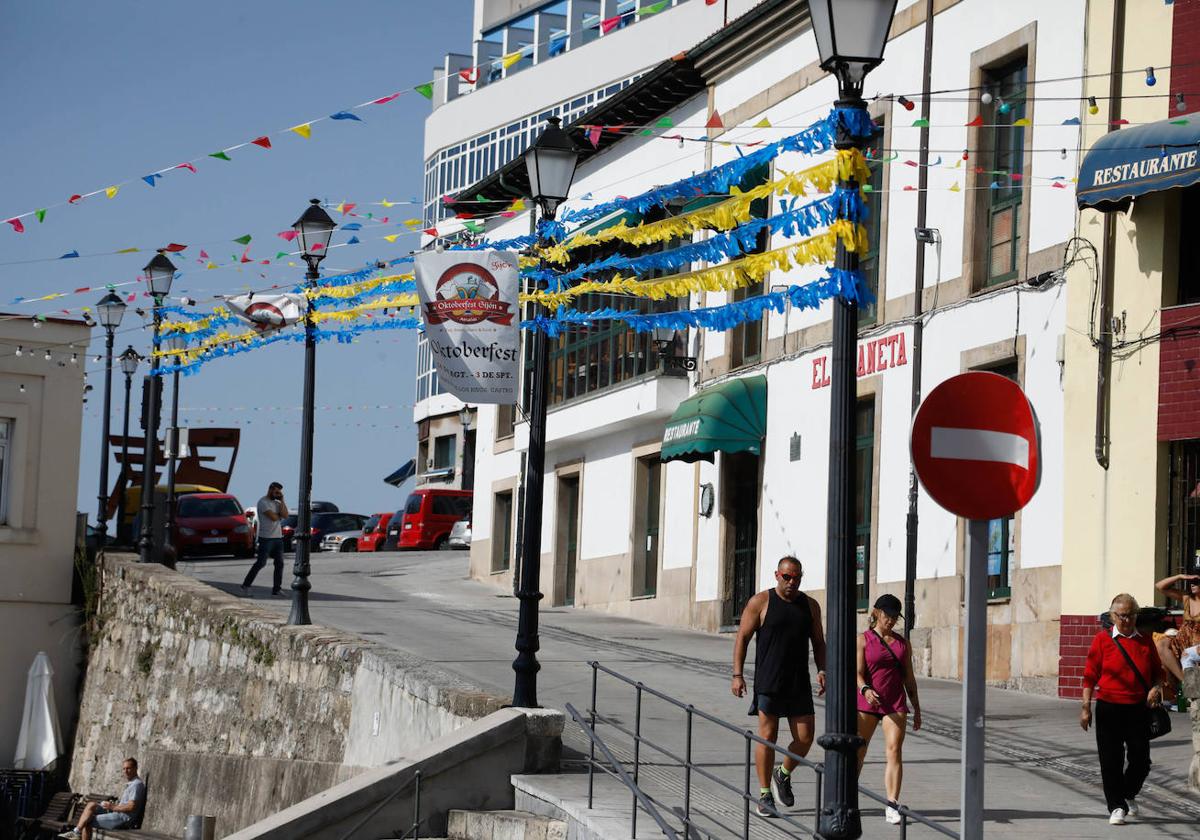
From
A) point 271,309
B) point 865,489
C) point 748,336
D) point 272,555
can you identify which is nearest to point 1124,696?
point 865,489

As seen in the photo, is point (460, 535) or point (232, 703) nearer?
point (232, 703)

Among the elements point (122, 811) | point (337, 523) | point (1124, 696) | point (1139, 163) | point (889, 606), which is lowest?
point (122, 811)

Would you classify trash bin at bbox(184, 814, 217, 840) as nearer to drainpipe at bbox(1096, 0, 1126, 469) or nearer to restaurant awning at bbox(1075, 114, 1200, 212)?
drainpipe at bbox(1096, 0, 1126, 469)

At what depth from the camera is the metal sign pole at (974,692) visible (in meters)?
6.57

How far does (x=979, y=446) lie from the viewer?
23.4 feet

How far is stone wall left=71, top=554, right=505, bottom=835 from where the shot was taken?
16281 millimetres

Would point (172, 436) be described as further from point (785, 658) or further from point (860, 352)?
point (785, 658)

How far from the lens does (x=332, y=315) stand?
19.0 meters

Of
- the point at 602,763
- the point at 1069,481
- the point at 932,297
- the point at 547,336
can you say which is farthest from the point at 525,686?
the point at 932,297

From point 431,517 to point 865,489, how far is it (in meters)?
26.6

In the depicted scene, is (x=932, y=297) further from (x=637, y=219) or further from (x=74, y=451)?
(x=74, y=451)

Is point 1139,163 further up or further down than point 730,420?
further up

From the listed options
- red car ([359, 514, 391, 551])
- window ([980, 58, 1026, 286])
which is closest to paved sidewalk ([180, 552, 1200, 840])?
window ([980, 58, 1026, 286])

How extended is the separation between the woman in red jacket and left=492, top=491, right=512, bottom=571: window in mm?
24967
